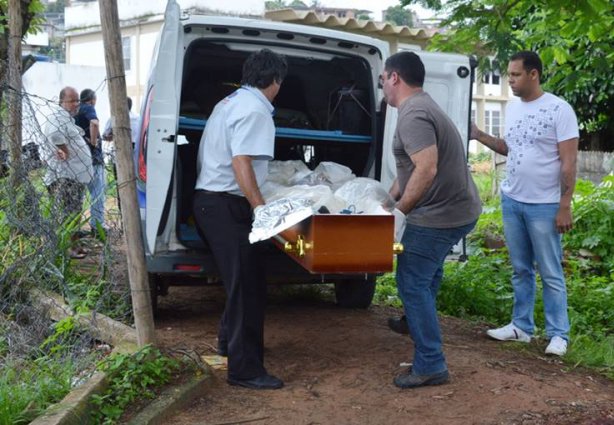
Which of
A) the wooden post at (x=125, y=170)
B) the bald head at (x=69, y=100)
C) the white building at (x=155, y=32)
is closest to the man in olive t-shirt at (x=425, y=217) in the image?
the wooden post at (x=125, y=170)

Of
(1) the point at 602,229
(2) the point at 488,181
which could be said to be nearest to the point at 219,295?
(1) the point at 602,229

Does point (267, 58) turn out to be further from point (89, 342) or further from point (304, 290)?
point (304, 290)

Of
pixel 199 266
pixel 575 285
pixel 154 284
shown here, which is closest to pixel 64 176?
pixel 154 284

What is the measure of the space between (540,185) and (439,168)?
1.14 metres

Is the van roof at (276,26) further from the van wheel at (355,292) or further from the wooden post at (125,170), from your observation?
the van wheel at (355,292)

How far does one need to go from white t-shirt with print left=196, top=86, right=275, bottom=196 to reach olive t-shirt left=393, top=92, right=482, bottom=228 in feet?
2.43

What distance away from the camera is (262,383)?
4934 millimetres

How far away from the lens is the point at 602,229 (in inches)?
371

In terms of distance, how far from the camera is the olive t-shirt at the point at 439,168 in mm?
4809

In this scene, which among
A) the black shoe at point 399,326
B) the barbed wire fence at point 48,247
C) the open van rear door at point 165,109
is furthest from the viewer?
the black shoe at point 399,326

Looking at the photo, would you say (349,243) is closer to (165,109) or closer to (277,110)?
(165,109)

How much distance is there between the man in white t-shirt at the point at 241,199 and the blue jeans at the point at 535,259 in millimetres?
1874

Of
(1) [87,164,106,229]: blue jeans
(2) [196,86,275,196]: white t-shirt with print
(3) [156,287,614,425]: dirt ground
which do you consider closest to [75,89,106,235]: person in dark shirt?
(1) [87,164,106,229]: blue jeans

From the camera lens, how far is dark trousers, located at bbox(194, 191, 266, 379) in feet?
16.3
